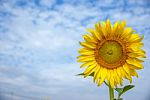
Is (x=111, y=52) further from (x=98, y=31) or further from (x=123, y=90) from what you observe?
(x=123, y=90)

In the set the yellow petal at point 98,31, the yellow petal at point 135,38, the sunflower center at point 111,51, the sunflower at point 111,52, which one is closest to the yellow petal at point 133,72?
the sunflower at point 111,52

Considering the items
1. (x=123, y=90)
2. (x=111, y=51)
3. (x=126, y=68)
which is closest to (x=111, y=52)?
(x=111, y=51)

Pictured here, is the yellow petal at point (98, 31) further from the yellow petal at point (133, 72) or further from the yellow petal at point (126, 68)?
the yellow petal at point (133, 72)

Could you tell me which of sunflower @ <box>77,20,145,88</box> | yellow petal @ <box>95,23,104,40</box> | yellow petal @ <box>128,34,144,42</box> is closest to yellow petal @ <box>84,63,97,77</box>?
sunflower @ <box>77,20,145,88</box>

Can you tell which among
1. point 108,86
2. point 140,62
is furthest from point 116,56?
point 108,86

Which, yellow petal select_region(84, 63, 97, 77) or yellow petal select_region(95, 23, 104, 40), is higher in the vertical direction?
yellow petal select_region(95, 23, 104, 40)

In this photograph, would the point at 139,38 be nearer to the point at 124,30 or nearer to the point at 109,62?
the point at 124,30

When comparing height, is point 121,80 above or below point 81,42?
below

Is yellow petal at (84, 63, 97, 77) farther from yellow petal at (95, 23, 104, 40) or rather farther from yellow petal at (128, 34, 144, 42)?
yellow petal at (128, 34, 144, 42)
